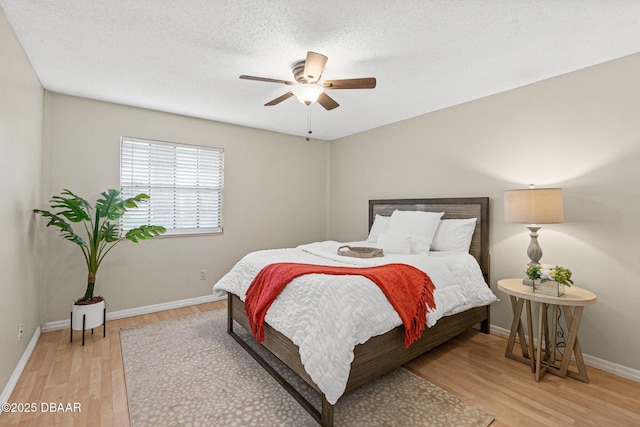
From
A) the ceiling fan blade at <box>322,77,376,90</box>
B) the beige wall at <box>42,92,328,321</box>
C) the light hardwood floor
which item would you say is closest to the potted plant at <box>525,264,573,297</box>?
the light hardwood floor

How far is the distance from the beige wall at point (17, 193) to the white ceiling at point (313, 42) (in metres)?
0.21

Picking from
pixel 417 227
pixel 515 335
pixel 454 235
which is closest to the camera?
pixel 515 335

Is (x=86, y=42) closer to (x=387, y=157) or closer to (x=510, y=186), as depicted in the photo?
(x=387, y=157)

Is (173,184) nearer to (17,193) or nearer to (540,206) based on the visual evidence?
(17,193)

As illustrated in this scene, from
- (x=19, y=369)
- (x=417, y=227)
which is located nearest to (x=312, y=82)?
(x=417, y=227)

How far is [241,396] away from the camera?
2.04 metres

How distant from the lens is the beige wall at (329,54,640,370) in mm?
2336

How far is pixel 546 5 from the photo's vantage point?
1759 mm

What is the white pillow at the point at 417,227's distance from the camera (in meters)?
3.21

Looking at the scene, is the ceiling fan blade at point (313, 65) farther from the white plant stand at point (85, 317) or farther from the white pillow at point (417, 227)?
the white plant stand at point (85, 317)

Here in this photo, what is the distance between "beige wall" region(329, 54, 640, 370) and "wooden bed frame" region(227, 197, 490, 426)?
12 centimetres

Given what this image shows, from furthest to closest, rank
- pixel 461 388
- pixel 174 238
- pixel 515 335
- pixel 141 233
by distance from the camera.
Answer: pixel 174 238 < pixel 141 233 < pixel 515 335 < pixel 461 388

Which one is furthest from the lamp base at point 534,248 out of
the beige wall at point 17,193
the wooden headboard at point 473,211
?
the beige wall at point 17,193

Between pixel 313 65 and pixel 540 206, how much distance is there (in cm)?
206
